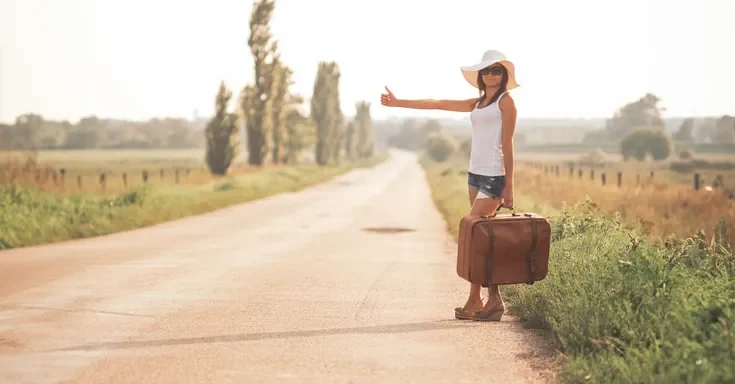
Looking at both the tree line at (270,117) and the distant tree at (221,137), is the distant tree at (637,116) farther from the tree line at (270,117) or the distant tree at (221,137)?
the distant tree at (221,137)

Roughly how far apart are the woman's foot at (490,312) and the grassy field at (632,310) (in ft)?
0.97

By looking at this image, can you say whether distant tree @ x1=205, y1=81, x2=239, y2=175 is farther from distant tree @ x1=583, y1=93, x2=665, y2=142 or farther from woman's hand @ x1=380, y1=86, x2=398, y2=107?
distant tree @ x1=583, y1=93, x2=665, y2=142

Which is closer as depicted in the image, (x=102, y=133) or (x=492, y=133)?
(x=492, y=133)

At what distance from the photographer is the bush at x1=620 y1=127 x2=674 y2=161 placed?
9844 centimetres

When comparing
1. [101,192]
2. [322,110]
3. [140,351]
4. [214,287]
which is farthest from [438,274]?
[322,110]

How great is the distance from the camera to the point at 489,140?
7582mm

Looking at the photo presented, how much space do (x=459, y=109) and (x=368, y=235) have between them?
31.0 feet

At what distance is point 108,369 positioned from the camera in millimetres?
6051

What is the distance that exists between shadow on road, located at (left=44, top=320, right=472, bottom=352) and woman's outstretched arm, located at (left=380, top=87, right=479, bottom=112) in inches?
78.2

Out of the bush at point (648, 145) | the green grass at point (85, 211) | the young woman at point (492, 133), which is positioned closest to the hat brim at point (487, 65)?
the young woman at point (492, 133)

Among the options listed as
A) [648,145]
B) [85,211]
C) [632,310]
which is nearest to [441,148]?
[648,145]

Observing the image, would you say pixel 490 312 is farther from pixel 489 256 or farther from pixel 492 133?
pixel 492 133

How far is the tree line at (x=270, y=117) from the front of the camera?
41.2 metres

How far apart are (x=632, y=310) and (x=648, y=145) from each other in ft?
317
